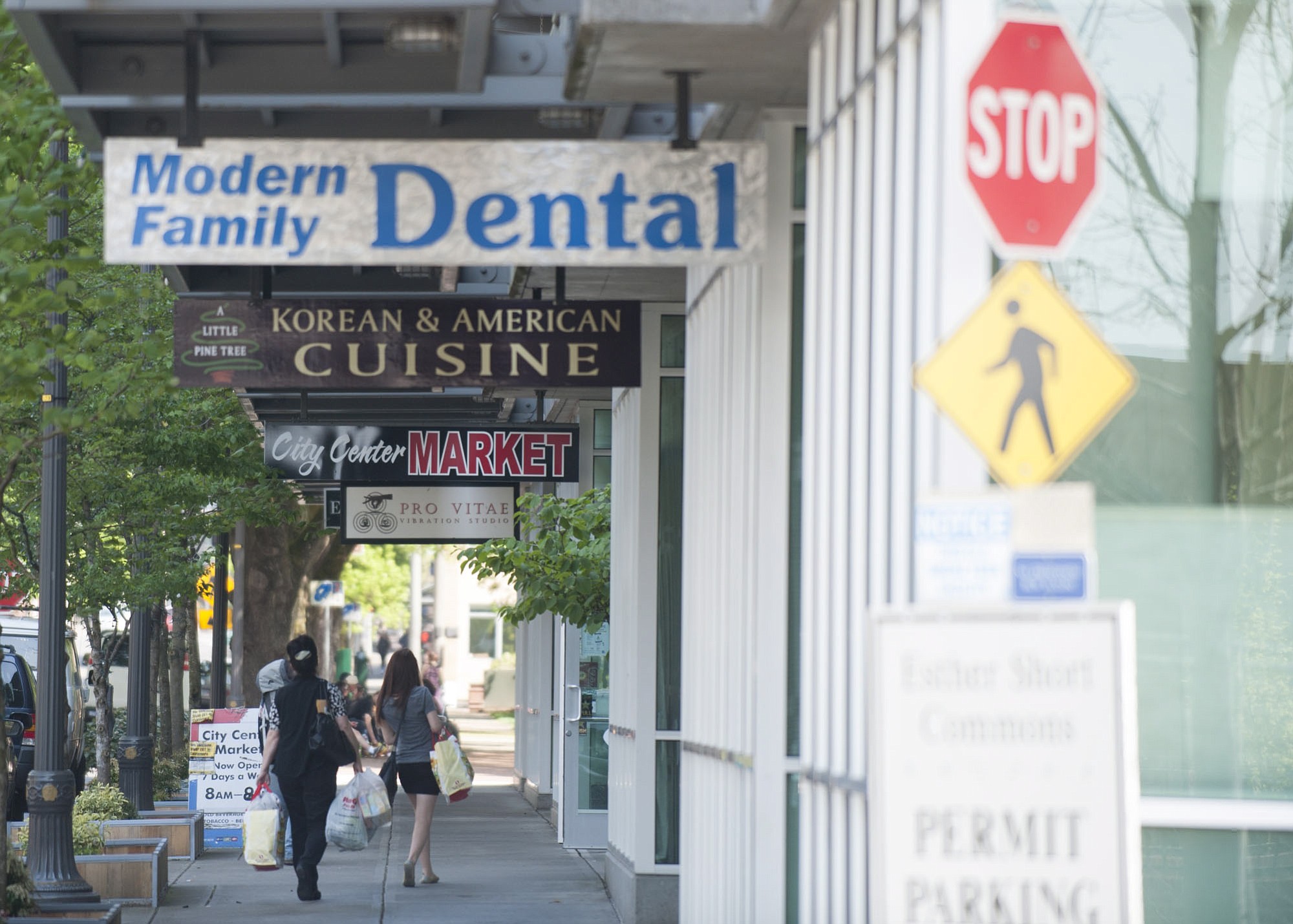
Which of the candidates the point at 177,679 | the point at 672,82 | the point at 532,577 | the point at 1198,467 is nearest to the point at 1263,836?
the point at 1198,467

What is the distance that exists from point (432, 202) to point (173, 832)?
31.8 feet

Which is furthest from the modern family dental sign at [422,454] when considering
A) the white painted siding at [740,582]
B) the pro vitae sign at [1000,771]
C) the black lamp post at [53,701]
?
the pro vitae sign at [1000,771]

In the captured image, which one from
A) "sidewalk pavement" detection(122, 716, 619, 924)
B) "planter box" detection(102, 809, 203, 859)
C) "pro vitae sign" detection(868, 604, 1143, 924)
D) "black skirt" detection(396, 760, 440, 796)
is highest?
"pro vitae sign" detection(868, 604, 1143, 924)

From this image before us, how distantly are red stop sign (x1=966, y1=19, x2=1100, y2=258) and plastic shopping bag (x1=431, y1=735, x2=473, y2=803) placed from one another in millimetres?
9569

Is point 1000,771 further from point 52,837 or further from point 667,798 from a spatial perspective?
point 52,837

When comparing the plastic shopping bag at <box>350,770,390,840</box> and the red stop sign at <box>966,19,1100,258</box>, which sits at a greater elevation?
the red stop sign at <box>966,19,1100,258</box>

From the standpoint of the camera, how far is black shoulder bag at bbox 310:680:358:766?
12688 millimetres

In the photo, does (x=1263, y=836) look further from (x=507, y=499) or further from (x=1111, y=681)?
(x=507, y=499)

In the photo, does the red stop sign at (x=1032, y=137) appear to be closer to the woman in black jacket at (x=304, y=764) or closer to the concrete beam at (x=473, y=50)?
the concrete beam at (x=473, y=50)

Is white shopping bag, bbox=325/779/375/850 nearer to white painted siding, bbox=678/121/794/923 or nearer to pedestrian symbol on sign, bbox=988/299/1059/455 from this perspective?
white painted siding, bbox=678/121/794/923

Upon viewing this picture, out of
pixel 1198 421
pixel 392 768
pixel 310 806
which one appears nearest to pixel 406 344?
pixel 1198 421

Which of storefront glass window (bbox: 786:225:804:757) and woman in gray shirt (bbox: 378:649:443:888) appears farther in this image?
woman in gray shirt (bbox: 378:649:443:888)

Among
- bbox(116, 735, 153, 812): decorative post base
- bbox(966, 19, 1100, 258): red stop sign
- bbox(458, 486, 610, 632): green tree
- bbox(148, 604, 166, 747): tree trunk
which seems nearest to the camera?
bbox(966, 19, 1100, 258): red stop sign

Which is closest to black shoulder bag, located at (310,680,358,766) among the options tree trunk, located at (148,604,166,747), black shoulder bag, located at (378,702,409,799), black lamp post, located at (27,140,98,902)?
black shoulder bag, located at (378,702,409,799)
